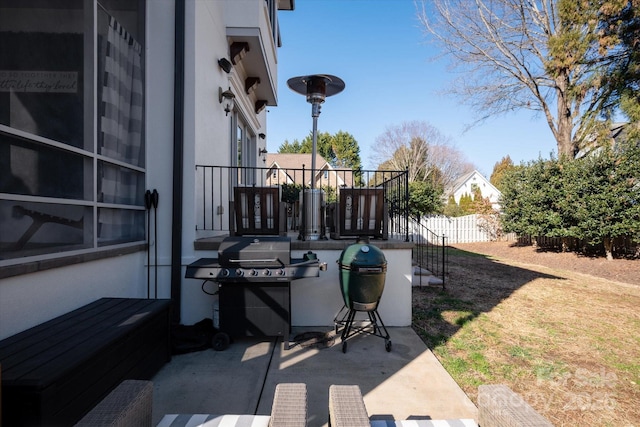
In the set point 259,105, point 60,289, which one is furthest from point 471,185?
point 60,289

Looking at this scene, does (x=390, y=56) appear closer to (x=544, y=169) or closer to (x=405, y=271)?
(x=544, y=169)

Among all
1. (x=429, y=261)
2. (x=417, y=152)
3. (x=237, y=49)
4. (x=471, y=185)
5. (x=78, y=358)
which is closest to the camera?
(x=78, y=358)

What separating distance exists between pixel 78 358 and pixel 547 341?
443cm

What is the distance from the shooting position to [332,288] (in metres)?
3.93

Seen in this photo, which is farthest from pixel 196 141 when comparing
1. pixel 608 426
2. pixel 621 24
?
pixel 621 24

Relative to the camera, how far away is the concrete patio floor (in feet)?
7.55

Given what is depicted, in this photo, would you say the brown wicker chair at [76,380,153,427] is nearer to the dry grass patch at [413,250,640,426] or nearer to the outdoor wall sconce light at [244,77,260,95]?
the dry grass patch at [413,250,640,426]

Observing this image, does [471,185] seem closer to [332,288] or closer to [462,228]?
[462,228]

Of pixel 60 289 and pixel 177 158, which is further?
pixel 177 158

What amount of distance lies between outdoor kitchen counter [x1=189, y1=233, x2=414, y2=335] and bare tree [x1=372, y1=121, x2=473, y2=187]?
26.0m

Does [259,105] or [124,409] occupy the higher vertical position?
[259,105]

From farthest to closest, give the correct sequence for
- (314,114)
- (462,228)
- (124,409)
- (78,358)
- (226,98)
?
1. (462,228)
2. (226,98)
3. (314,114)
4. (78,358)
5. (124,409)

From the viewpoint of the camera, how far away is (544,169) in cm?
1104

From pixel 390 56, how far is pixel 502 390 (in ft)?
49.1
